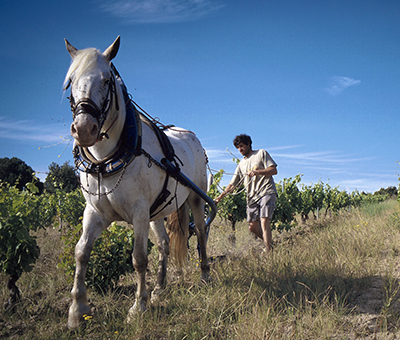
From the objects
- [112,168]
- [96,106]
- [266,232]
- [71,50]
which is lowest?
[266,232]

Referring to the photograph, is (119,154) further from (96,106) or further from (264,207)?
(264,207)

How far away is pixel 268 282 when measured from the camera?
3957 millimetres

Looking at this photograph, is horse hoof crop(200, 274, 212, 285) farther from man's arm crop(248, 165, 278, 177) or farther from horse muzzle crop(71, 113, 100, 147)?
horse muzzle crop(71, 113, 100, 147)

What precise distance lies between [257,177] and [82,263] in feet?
12.4

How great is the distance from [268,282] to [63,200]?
854 cm

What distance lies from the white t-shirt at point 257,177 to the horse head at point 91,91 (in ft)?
11.5

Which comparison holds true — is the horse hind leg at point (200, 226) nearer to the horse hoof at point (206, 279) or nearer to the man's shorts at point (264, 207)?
the horse hoof at point (206, 279)

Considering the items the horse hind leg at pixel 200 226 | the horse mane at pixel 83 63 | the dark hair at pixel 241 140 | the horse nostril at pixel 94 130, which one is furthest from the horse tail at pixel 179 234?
the horse mane at pixel 83 63

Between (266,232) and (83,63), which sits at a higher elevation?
(83,63)

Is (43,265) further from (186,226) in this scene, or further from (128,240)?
(186,226)

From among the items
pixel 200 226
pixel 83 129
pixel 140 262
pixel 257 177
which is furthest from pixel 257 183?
pixel 83 129

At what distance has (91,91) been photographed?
256 centimetres

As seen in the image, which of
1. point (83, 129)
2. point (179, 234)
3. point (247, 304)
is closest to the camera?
point (83, 129)

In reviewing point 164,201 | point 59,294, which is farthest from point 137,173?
point 59,294
